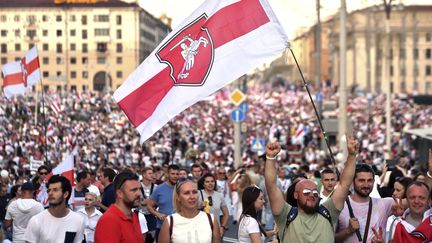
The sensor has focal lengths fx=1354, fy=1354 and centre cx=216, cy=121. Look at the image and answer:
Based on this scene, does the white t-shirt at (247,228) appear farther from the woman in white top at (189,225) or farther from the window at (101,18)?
the window at (101,18)

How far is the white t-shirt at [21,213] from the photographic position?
12.5 metres

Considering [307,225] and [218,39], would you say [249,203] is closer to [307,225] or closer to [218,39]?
[218,39]

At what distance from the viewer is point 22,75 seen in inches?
1102

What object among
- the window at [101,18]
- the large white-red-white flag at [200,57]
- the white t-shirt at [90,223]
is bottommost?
the white t-shirt at [90,223]

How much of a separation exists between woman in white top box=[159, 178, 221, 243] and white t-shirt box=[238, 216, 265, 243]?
164cm

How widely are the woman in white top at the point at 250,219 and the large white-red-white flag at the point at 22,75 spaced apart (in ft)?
50.8

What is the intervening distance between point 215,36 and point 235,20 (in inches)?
8.1

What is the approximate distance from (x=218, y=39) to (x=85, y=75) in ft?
446

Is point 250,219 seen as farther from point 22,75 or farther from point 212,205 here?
point 22,75

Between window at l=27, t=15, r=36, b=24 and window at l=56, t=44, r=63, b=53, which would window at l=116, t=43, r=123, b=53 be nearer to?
window at l=56, t=44, r=63, b=53

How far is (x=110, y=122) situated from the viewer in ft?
207

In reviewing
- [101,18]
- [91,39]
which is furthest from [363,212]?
[101,18]

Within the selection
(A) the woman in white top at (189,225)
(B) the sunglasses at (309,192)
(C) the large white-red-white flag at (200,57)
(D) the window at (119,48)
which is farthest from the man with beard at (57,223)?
(D) the window at (119,48)

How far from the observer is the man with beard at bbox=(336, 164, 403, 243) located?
29.5ft
